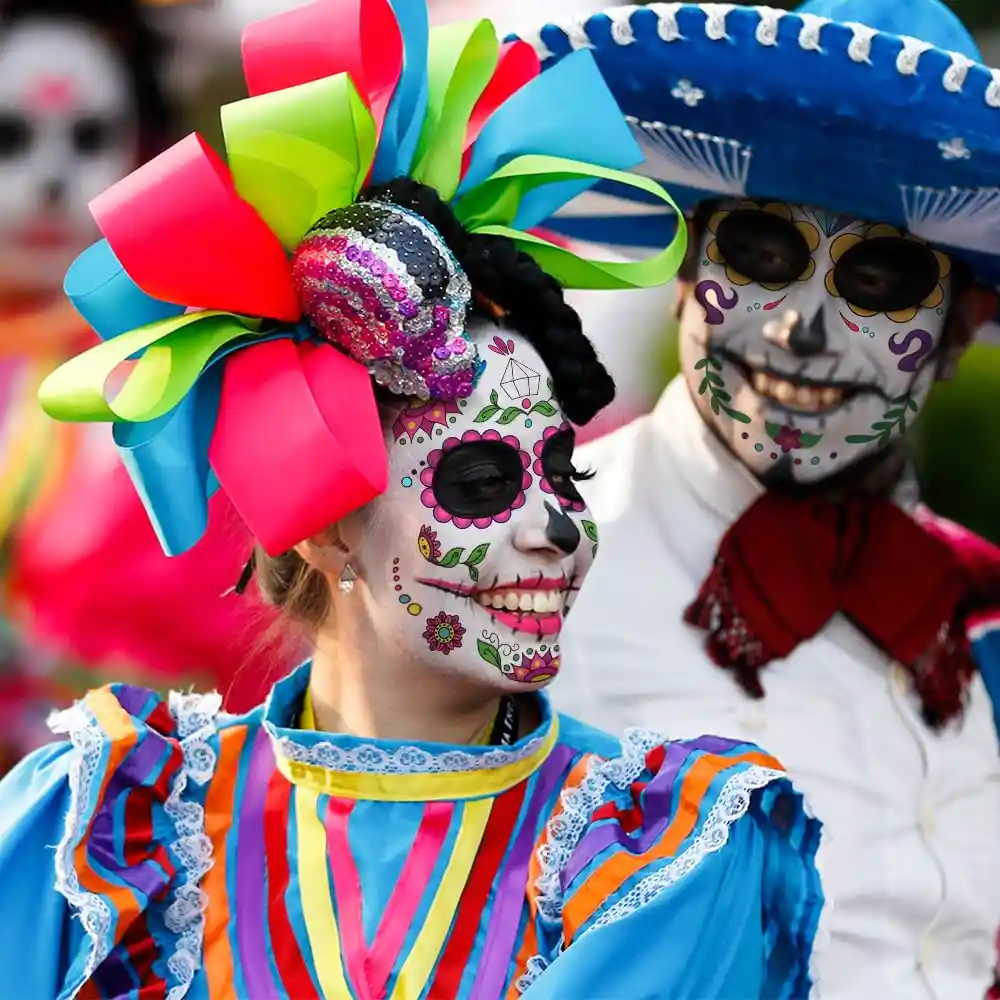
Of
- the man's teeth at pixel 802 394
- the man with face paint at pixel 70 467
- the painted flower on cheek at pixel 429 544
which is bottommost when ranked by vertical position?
the man with face paint at pixel 70 467

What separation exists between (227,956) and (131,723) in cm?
29

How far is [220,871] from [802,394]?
1.02m

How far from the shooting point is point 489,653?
7.09ft

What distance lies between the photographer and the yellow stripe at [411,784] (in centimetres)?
226

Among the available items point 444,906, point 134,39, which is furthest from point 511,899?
point 134,39

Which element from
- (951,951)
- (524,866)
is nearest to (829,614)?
(951,951)

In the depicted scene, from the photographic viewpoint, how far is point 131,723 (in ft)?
7.43

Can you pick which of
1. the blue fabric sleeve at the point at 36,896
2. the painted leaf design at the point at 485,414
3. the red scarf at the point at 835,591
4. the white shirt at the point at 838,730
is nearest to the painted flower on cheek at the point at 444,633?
the painted leaf design at the point at 485,414

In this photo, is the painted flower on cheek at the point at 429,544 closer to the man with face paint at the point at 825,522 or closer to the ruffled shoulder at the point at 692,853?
the ruffled shoulder at the point at 692,853

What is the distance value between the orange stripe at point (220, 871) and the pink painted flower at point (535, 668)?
1.33 feet

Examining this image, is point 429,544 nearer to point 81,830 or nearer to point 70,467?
point 81,830

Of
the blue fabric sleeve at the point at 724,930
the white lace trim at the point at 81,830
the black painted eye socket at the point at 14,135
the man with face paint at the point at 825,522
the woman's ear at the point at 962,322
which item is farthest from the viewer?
the black painted eye socket at the point at 14,135

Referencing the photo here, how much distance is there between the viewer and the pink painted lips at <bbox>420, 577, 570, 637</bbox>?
2158 mm

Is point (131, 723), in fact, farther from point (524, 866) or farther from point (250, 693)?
point (250, 693)
